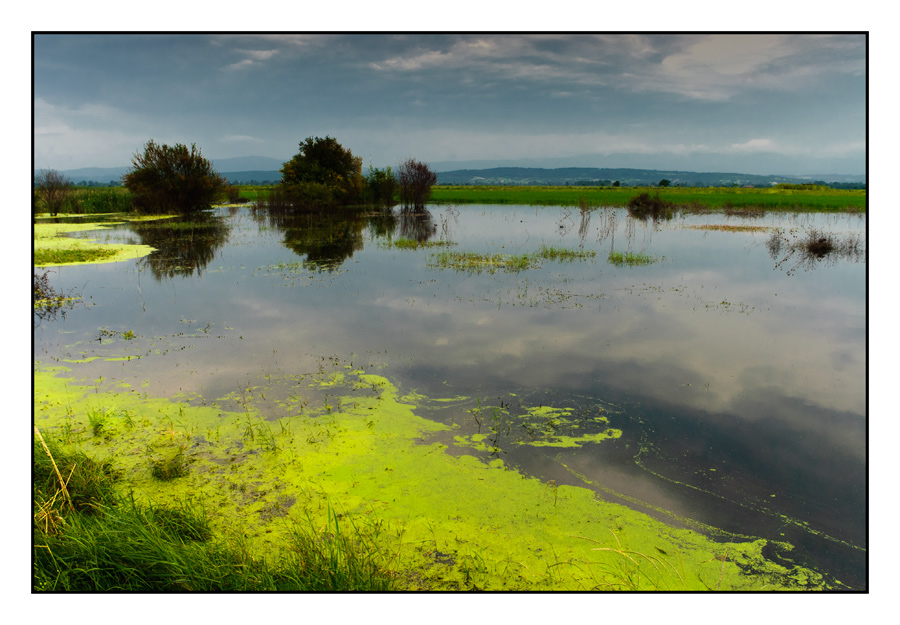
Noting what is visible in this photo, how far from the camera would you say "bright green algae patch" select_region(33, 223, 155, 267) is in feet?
53.3

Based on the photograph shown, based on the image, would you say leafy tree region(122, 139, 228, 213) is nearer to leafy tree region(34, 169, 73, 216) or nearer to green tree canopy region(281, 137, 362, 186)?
leafy tree region(34, 169, 73, 216)

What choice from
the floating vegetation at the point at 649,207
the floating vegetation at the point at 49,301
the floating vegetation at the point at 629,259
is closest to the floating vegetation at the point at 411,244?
the floating vegetation at the point at 629,259

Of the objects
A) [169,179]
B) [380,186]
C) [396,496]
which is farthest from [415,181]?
[396,496]

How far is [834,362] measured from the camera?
318 inches

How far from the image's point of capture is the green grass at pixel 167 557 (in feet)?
11.3

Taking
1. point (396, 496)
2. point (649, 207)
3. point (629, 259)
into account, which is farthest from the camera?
point (649, 207)

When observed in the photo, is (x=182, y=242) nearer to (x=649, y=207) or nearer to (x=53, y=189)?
(x=53, y=189)

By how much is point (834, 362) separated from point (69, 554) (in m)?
9.22

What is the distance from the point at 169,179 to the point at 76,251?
1661 centimetres

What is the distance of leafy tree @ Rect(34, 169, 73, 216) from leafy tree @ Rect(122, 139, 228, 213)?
3.04m

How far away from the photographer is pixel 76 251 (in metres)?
17.4

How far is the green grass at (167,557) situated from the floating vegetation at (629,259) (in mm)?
13495

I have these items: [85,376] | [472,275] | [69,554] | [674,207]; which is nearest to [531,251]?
[472,275]

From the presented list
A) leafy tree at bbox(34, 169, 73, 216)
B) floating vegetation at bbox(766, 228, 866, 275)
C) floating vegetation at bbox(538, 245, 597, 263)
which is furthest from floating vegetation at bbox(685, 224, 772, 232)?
leafy tree at bbox(34, 169, 73, 216)
